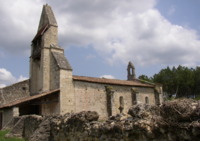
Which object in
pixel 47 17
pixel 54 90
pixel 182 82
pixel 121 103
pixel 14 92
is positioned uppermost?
A: pixel 47 17

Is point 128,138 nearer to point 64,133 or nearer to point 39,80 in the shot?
point 64,133

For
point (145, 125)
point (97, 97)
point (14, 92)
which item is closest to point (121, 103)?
point (97, 97)

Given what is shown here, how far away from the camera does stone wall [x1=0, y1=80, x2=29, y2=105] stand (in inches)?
891

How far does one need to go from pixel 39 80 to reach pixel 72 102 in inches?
243

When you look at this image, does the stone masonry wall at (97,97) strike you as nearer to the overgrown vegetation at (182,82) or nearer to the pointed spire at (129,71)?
the pointed spire at (129,71)

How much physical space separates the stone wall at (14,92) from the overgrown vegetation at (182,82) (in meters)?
33.3

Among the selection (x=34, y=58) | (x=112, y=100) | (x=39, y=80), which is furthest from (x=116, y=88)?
(x=34, y=58)

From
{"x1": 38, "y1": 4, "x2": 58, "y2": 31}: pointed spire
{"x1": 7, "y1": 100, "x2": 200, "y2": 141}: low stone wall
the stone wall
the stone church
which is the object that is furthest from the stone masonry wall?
{"x1": 7, "y1": 100, "x2": 200, "y2": 141}: low stone wall

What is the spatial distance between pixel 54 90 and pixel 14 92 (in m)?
5.97

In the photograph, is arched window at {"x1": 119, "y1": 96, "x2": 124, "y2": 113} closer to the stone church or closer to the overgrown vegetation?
the stone church

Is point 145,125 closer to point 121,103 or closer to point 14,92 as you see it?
point 121,103

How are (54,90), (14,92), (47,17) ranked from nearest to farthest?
(54,90) < (14,92) < (47,17)

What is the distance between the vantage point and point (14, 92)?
23500 millimetres

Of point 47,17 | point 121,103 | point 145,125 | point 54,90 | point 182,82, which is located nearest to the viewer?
point 145,125
